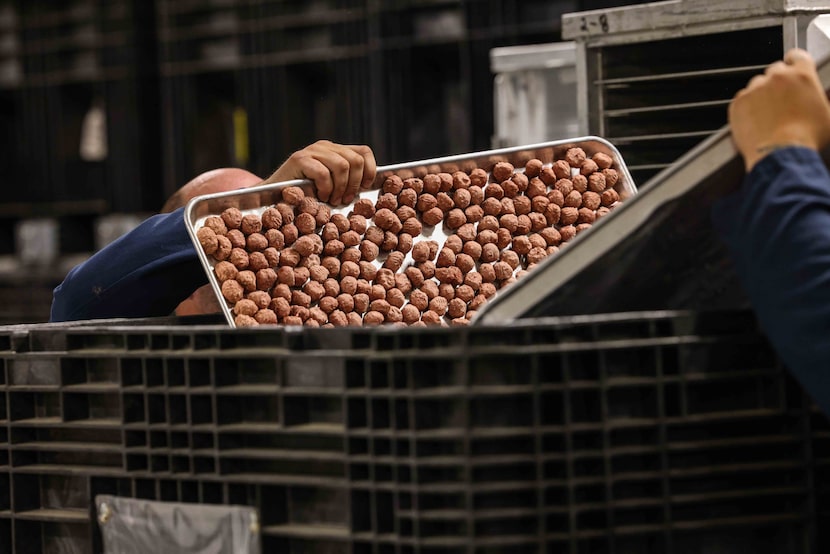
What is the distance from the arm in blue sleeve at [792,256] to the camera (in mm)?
777

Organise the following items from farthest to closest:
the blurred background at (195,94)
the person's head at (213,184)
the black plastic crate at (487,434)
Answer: the blurred background at (195,94) → the person's head at (213,184) → the black plastic crate at (487,434)

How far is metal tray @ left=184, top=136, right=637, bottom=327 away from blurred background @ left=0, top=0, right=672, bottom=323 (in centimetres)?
376

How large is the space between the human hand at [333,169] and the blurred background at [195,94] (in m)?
3.94

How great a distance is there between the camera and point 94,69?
21.8 ft

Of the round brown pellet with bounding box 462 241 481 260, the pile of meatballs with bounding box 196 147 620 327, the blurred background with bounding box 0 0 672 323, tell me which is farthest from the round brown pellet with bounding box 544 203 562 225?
the blurred background with bounding box 0 0 672 323

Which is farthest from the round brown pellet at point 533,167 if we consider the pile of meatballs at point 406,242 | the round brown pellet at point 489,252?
the round brown pellet at point 489,252

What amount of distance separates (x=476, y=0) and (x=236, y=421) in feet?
15.6

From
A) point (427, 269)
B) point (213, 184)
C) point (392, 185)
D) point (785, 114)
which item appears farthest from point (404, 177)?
point (785, 114)

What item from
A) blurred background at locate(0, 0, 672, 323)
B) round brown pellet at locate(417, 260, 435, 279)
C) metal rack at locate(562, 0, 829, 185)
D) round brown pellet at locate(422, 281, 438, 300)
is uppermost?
blurred background at locate(0, 0, 672, 323)

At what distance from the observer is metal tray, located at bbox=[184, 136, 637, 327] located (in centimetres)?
127

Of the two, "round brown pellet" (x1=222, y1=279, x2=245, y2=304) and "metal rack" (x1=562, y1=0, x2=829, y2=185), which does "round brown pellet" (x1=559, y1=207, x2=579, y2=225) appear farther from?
"round brown pellet" (x1=222, y1=279, x2=245, y2=304)

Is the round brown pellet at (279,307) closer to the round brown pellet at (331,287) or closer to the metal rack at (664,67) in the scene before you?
the round brown pellet at (331,287)

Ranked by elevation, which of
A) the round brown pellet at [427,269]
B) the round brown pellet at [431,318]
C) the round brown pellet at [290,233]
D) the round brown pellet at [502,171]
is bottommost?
the round brown pellet at [431,318]

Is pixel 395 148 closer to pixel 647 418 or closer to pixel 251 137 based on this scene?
pixel 251 137
